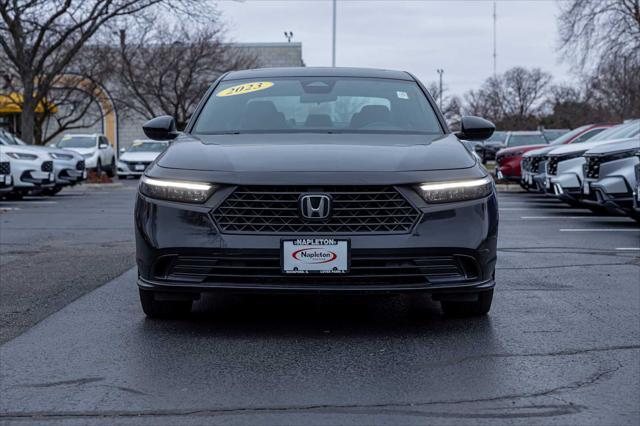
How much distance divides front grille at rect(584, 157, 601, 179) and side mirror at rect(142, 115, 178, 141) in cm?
781

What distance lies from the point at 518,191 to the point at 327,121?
18.3m

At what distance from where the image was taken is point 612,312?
239 inches

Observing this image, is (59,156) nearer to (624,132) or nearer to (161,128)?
(624,132)

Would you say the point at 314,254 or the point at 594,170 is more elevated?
the point at 314,254

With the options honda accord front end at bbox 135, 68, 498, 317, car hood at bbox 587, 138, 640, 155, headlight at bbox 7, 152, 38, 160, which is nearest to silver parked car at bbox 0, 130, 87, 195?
headlight at bbox 7, 152, 38, 160

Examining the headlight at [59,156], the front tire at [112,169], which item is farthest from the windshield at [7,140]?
the front tire at [112,169]

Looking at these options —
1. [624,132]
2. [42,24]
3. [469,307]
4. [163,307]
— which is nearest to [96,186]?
[42,24]

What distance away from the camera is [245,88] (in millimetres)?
6871

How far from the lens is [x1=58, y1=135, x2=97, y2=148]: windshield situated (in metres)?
32.3

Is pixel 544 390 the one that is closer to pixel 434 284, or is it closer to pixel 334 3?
pixel 434 284

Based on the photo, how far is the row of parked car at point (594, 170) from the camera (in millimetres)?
12094

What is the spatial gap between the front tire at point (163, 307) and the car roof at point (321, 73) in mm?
2089

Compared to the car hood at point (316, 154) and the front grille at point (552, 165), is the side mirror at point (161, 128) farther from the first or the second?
the front grille at point (552, 165)

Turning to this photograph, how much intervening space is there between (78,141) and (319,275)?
2917cm
